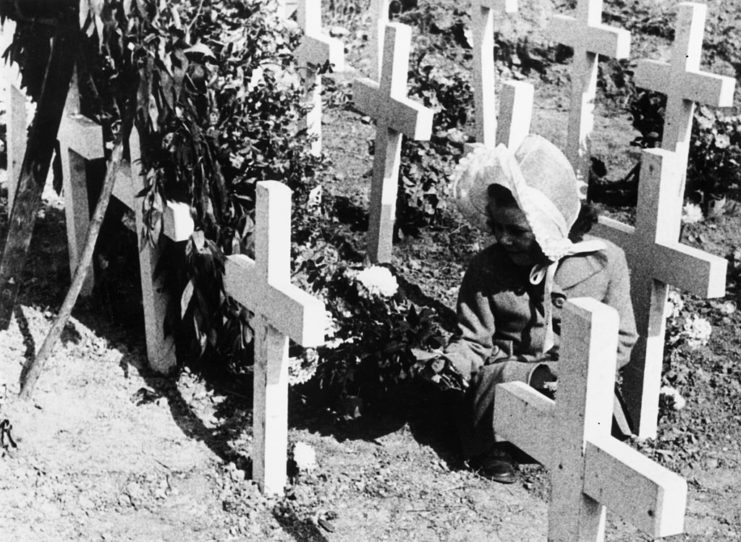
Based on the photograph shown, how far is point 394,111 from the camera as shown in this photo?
18.8 ft

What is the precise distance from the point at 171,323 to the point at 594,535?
221cm

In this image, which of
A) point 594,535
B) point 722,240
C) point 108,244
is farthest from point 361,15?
point 594,535

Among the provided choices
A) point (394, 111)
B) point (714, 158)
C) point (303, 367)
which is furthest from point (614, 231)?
point (714, 158)

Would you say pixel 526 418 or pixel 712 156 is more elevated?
pixel 526 418

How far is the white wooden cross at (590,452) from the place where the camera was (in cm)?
286

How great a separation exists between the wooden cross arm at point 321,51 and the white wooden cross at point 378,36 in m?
0.18

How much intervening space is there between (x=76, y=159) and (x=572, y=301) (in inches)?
110

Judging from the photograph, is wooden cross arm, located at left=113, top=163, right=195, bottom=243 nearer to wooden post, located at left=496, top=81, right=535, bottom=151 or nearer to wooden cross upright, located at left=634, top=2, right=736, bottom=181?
wooden post, located at left=496, top=81, right=535, bottom=151

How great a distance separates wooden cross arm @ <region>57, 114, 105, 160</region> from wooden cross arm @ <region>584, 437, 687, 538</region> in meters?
2.64

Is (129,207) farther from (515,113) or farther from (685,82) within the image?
(685,82)

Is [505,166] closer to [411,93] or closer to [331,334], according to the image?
[331,334]

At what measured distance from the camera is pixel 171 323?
4.78 m

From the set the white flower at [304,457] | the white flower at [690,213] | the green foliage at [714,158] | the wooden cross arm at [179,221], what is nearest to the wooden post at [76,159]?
the wooden cross arm at [179,221]

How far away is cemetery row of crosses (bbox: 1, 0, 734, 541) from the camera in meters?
2.99
